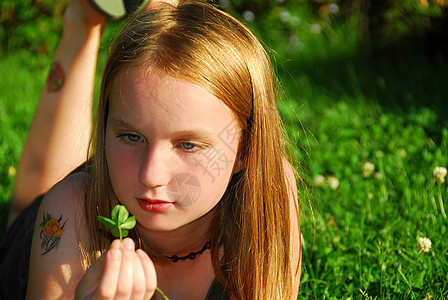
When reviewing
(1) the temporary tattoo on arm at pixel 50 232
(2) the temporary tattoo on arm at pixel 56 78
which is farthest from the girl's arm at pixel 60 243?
(2) the temporary tattoo on arm at pixel 56 78

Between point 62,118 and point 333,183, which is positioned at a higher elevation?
point 62,118

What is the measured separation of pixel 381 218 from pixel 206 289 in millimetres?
986

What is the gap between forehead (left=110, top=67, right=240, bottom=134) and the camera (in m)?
1.76

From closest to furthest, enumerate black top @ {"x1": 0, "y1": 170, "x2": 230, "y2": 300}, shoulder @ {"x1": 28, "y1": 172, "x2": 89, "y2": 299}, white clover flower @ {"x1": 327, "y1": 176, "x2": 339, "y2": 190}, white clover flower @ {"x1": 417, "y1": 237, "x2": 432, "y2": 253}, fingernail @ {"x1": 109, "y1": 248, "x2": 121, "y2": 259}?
1. fingernail @ {"x1": 109, "y1": 248, "x2": 121, "y2": 259}
2. shoulder @ {"x1": 28, "y1": 172, "x2": 89, "y2": 299}
3. white clover flower @ {"x1": 417, "y1": 237, "x2": 432, "y2": 253}
4. black top @ {"x1": 0, "y1": 170, "x2": 230, "y2": 300}
5. white clover flower @ {"x1": 327, "y1": 176, "x2": 339, "y2": 190}

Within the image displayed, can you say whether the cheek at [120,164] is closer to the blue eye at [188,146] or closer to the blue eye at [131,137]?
the blue eye at [131,137]

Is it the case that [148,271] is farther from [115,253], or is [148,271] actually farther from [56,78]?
[56,78]

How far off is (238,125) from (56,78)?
47.8 inches

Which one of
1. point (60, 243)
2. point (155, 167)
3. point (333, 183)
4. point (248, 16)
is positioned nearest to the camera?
point (155, 167)

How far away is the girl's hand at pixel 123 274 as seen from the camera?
4.90ft

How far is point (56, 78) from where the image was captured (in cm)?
281

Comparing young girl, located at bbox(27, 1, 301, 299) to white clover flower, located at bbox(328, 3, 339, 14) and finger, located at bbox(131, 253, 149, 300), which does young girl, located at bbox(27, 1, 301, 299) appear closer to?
finger, located at bbox(131, 253, 149, 300)

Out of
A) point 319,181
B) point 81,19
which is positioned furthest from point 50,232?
point 319,181

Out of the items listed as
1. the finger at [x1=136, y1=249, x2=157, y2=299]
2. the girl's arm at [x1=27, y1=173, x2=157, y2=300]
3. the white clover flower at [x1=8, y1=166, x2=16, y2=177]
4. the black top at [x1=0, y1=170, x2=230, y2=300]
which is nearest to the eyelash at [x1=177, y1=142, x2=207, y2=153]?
the finger at [x1=136, y1=249, x2=157, y2=299]

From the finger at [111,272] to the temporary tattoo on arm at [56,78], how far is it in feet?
4.86
